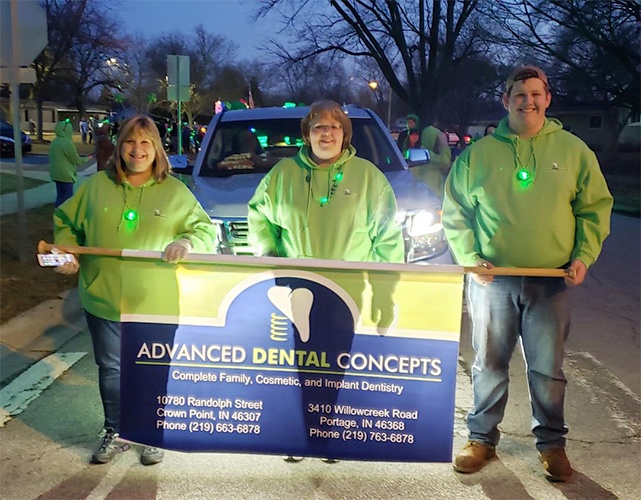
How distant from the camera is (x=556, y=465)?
Result: 11.6 ft

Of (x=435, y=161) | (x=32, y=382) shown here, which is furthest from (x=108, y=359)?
(x=435, y=161)

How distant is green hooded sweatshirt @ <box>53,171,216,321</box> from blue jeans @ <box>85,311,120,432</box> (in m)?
0.07

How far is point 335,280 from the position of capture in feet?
10.4

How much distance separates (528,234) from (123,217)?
6.69ft

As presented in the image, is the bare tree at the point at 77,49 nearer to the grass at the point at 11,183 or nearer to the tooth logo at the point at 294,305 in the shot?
the grass at the point at 11,183

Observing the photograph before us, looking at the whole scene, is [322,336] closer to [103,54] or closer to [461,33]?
Result: [461,33]

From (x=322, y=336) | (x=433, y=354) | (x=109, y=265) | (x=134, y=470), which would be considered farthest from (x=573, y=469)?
(x=109, y=265)

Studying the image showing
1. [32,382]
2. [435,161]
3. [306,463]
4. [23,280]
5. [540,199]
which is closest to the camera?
[540,199]

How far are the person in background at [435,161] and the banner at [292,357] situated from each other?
7.37m

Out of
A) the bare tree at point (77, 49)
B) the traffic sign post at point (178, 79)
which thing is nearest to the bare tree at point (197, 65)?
the bare tree at point (77, 49)

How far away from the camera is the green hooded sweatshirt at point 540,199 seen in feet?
10.9

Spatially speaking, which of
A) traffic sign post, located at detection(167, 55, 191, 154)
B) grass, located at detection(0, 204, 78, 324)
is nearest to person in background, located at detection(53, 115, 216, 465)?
grass, located at detection(0, 204, 78, 324)

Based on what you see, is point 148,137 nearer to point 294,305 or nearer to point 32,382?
point 294,305

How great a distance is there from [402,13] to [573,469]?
29819mm
